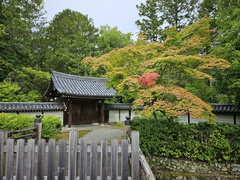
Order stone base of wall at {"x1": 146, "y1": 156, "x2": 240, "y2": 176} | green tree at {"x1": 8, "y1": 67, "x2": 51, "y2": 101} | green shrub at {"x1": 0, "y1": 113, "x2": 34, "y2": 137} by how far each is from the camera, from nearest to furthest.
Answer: stone base of wall at {"x1": 146, "y1": 156, "x2": 240, "y2": 176} < green shrub at {"x1": 0, "y1": 113, "x2": 34, "y2": 137} < green tree at {"x1": 8, "y1": 67, "x2": 51, "y2": 101}

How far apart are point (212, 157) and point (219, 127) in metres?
1.33

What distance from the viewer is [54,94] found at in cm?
1386

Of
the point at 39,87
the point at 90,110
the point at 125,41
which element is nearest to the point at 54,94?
the point at 90,110

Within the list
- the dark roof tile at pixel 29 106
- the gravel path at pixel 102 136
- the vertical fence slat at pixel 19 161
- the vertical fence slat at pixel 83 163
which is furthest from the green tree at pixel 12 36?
the vertical fence slat at pixel 83 163

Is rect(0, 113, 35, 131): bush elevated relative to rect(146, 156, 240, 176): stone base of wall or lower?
elevated

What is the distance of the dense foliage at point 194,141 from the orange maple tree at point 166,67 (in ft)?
2.49

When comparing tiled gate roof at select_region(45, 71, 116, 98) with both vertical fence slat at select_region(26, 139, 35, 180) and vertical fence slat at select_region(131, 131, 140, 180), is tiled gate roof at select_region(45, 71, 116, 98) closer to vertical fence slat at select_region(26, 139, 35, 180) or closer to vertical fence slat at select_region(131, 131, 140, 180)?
vertical fence slat at select_region(26, 139, 35, 180)

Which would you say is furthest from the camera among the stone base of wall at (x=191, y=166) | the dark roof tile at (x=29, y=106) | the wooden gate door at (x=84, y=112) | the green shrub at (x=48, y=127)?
the wooden gate door at (x=84, y=112)

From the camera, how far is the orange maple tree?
5410mm

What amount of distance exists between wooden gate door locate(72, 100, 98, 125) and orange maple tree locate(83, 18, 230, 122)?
7843 mm

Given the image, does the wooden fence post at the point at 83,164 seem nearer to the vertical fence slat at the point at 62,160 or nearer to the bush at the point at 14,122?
the vertical fence slat at the point at 62,160

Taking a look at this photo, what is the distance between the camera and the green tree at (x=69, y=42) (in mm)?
20562

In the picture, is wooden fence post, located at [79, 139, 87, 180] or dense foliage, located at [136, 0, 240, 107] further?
dense foliage, located at [136, 0, 240, 107]

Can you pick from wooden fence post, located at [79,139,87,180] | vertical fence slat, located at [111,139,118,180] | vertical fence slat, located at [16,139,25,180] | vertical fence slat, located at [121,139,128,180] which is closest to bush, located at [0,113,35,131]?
vertical fence slat, located at [16,139,25,180]
